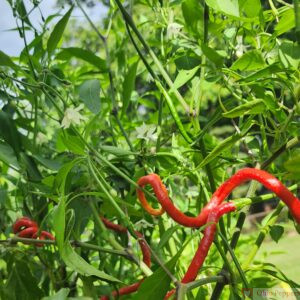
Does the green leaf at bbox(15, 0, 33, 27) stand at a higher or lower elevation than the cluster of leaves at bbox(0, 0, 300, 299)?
higher

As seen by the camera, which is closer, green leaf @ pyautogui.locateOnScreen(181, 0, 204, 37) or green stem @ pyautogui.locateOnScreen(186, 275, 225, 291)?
green stem @ pyautogui.locateOnScreen(186, 275, 225, 291)

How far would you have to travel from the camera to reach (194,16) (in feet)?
2.00

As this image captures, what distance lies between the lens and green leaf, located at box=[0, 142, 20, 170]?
0.65 metres

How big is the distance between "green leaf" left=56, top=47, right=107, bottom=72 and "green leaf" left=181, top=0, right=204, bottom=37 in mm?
167

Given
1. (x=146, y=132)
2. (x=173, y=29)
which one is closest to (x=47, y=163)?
(x=146, y=132)

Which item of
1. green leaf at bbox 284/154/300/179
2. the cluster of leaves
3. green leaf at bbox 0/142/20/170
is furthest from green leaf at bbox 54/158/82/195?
green leaf at bbox 284/154/300/179

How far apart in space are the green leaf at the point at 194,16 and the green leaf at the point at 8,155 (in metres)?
0.28

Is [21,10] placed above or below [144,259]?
above

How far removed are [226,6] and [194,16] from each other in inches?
4.8

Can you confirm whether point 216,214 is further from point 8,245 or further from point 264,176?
point 8,245

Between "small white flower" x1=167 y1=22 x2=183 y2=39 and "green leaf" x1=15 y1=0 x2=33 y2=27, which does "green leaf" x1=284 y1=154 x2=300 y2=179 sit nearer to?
"small white flower" x1=167 y1=22 x2=183 y2=39

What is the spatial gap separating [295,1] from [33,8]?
0.45 meters

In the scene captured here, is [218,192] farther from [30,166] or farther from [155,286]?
[30,166]

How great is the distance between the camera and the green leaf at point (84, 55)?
0.73 metres
